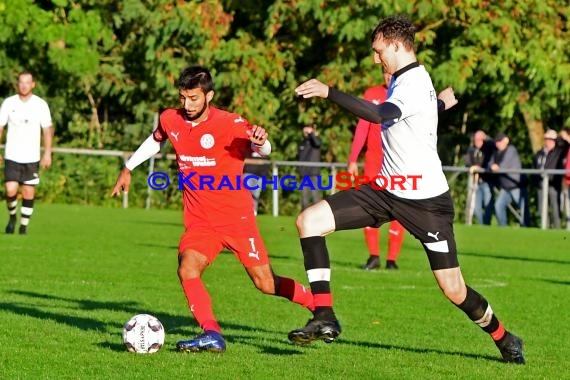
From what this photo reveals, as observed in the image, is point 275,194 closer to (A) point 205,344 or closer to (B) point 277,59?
(B) point 277,59

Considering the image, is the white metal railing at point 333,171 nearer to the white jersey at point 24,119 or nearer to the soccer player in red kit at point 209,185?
the white jersey at point 24,119

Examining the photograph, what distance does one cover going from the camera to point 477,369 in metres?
8.27

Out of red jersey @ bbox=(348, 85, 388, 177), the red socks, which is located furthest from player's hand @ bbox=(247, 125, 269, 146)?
red jersey @ bbox=(348, 85, 388, 177)

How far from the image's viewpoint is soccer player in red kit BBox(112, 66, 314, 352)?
8688 mm

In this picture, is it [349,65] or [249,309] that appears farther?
[349,65]

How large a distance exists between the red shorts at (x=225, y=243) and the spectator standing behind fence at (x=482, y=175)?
17.7 metres

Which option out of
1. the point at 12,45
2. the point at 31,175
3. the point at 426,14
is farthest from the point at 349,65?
the point at 31,175

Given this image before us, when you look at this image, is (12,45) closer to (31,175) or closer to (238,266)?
(31,175)

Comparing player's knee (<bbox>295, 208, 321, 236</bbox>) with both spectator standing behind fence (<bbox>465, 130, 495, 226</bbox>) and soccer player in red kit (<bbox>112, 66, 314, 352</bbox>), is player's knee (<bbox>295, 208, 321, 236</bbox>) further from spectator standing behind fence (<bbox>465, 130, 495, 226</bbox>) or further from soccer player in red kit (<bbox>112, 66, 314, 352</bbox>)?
spectator standing behind fence (<bbox>465, 130, 495, 226</bbox>)

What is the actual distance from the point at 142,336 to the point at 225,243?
852 mm

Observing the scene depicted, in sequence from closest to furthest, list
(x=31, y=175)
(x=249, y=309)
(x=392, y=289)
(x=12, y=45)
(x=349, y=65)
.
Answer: (x=249, y=309), (x=392, y=289), (x=31, y=175), (x=349, y=65), (x=12, y=45)

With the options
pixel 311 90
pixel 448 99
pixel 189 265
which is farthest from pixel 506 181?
pixel 311 90

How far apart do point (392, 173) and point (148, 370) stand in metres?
1.90

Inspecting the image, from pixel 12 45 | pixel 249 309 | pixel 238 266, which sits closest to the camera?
pixel 249 309
